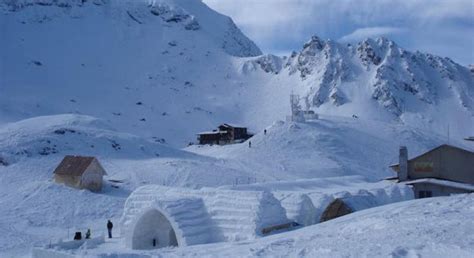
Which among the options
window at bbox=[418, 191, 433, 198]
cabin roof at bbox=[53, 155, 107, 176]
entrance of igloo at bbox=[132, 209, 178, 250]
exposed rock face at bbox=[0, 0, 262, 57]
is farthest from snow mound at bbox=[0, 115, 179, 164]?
exposed rock face at bbox=[0, 0, 262, 57]

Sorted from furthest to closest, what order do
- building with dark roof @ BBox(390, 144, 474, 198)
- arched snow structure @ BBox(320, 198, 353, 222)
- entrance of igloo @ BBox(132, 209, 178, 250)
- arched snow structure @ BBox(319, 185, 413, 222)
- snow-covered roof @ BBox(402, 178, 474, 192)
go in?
1. building with dark roof @ BBox(390, 144, 474, 198)
2. snow-covered roof @ BBox(402, 178, 474, 192)
3. entrance of igloo @ BBox(132, 209, 178, 250)
4. arched snow structure @ BBox(319, 185, 413, 222)
5. arched snow structure @ BBox(320, 198, 353, 222)

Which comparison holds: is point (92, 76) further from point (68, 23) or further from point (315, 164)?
point (315, 164)

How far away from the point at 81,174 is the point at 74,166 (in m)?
1.34

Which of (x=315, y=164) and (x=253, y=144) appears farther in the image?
(x=253, y=144)

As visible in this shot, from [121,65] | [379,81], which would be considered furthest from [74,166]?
[379,81]

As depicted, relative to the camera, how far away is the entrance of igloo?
24.1 m

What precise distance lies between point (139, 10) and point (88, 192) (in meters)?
108

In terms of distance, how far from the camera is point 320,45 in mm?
124000

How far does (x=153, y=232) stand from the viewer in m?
24.7

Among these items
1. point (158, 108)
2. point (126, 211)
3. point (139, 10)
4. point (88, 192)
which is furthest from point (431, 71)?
point (126, 211)

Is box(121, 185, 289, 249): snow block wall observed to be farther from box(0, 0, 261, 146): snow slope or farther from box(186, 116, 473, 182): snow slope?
box(0, 0, 261, 146): snow slope

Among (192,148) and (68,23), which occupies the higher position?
(68,23)

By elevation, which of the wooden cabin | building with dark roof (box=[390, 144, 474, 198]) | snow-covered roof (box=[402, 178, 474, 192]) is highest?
the wooden cabin

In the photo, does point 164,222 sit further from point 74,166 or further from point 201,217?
point 74,166
